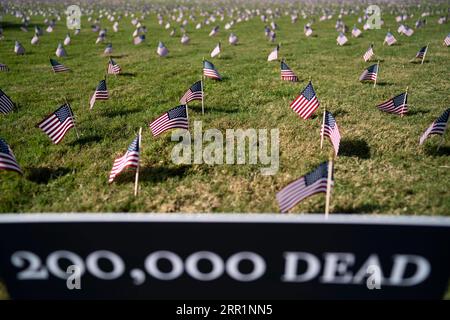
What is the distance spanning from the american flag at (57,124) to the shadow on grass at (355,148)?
5800 millimetres

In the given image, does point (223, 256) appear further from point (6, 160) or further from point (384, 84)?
point (384, 84)

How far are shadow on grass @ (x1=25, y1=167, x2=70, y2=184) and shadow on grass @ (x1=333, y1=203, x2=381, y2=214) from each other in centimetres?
509

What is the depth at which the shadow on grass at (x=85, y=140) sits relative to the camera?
305 inches

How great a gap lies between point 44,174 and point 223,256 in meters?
5.71

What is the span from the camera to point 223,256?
6.93ft

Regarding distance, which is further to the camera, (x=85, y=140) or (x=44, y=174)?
(x=85, y=140)

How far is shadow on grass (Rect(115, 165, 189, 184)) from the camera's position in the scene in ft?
21.1

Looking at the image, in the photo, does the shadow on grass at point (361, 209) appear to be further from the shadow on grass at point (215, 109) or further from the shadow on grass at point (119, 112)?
the shadow on grass at point (119, 112)

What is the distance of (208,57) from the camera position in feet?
59.8

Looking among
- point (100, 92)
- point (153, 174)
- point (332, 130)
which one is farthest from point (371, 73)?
point (100, 92)

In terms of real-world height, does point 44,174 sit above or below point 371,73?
below

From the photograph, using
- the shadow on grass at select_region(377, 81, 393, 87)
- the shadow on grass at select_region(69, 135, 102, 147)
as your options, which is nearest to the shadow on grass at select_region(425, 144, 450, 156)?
the shadow on grass at select_region(377, 81, 393, 87)

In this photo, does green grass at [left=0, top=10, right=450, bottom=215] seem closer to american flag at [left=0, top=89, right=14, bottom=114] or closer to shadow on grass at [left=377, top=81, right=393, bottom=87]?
shadow on grass at [left=377, top=81, right=393, bottom=87]
